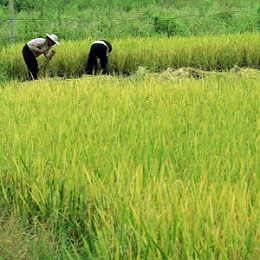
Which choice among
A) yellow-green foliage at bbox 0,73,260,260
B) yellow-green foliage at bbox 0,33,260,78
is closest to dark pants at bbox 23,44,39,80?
yellow-green foliage at bbox 0,33,260,78

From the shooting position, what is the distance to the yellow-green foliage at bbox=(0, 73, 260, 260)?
1552 millimetres

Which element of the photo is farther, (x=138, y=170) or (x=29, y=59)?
(x=29, y=59)

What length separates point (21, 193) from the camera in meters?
2.23

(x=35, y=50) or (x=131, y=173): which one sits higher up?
(x=131, y=173)

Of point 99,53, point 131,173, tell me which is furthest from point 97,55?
point 131,173

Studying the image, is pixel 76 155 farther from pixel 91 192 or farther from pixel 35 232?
pixel 35 232

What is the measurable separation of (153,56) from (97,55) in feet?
2.56

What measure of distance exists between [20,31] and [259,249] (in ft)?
23.9

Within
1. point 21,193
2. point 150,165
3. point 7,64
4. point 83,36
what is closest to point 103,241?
point 150,165

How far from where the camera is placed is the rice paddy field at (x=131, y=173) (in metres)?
1.56

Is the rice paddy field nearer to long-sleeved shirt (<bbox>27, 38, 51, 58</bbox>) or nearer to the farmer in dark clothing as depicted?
long-sleeved shirt (<bbox>27, 38, 51, 58</bbox>)

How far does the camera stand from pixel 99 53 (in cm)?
585

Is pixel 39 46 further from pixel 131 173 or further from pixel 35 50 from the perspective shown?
pixel 131 173

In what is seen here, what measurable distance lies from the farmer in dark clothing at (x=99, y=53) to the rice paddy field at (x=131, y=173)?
6.71 feet
